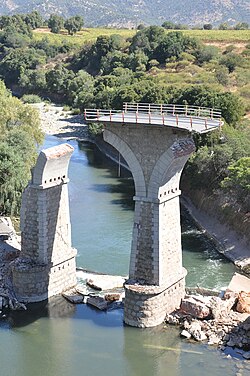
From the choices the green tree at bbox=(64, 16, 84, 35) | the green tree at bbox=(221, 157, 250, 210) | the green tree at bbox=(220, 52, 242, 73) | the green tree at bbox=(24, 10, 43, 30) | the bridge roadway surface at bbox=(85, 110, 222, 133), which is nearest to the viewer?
the bridge roadway surface at bbox=(85, 110, 222, 133)

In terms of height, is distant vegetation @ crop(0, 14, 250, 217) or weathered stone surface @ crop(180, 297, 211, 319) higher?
distant vegetation @ crop(0, 14, 250, 217)

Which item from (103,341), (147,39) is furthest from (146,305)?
(147,39)

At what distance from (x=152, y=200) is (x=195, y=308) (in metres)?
4.66

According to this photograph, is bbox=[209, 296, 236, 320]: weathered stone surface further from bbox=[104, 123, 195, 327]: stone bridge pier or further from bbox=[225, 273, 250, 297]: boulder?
bbox=[104, 123, 195, 327]: stone bridge pier

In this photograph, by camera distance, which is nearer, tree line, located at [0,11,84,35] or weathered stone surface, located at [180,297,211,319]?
weathered stone surface, located at [180,297,211,319]

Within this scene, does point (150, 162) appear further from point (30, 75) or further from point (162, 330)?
point (30, 75)

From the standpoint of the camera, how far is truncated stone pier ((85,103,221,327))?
23203 mm

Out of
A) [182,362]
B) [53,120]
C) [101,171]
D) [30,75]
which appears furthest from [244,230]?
[30,75]

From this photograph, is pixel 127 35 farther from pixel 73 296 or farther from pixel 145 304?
pixel 145 304

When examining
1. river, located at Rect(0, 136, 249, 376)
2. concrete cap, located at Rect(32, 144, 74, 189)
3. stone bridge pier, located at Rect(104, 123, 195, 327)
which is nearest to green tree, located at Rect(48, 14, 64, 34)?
river, located at Rect(0, 136, 249, 376)

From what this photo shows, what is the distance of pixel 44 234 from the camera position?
2586 centimetres

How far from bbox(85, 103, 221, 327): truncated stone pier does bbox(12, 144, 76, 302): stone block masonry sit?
3.10 metres

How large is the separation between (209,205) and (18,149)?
41.9 ft

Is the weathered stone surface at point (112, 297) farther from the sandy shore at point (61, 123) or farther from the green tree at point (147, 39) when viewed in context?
the green tree at point (147, 39)
